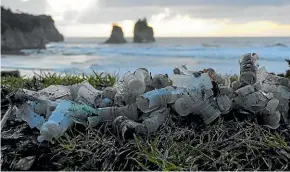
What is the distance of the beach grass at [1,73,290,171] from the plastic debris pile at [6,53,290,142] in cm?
5

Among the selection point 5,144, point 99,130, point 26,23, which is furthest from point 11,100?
point 26,23

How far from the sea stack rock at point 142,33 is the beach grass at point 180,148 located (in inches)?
2752

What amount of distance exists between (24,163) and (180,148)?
0.65 m

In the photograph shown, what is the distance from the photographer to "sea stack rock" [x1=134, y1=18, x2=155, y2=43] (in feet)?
236

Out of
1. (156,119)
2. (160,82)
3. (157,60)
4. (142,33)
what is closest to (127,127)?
(156,119)

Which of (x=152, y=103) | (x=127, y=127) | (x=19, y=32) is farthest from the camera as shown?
(x=19, y=32)

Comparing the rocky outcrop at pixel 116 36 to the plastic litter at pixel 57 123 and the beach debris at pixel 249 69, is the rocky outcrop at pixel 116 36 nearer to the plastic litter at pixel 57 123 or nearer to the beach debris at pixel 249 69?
the beach debris at pixel 249 69

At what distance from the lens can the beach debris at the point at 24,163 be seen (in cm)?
180

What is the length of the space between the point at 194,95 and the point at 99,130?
47 cm

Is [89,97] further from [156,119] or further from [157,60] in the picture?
[157,60]

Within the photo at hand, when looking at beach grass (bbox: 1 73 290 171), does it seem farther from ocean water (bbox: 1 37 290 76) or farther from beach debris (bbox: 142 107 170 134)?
ocean water (bbox: 1 37 290 76)

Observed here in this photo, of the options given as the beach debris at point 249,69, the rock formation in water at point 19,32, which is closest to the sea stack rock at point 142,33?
the rock formation in water at point 19,32

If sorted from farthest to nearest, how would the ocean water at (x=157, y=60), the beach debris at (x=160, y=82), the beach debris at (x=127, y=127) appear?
the ocean water at (x=157, y=60) < the beach debris at (x=160, y=82) < the beach debris at (x=127, y=127)

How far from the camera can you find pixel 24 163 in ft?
5.97
